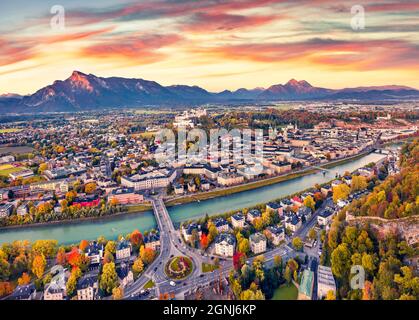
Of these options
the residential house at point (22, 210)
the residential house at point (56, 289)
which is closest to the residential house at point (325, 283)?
the residential house at point (56, 289)

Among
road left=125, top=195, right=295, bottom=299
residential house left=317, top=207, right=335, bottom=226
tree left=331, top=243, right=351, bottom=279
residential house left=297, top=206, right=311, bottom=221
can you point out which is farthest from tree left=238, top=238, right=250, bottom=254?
residential house left=317, top=207, right=335, bottom=226

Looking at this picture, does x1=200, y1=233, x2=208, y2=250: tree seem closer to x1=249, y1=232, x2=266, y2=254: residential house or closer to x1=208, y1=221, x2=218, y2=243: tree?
x1=208, y1=221, x2=218, y2=243: tree

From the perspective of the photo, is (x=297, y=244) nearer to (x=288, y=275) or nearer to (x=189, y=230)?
(x=288, y=275)

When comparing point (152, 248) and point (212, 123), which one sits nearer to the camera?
point (152, 248)

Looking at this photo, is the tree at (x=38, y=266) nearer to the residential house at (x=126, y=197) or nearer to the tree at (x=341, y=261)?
the residential house at (x=126, y=197)

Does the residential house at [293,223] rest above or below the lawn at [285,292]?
above

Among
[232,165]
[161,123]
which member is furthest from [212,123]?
[232,165]
